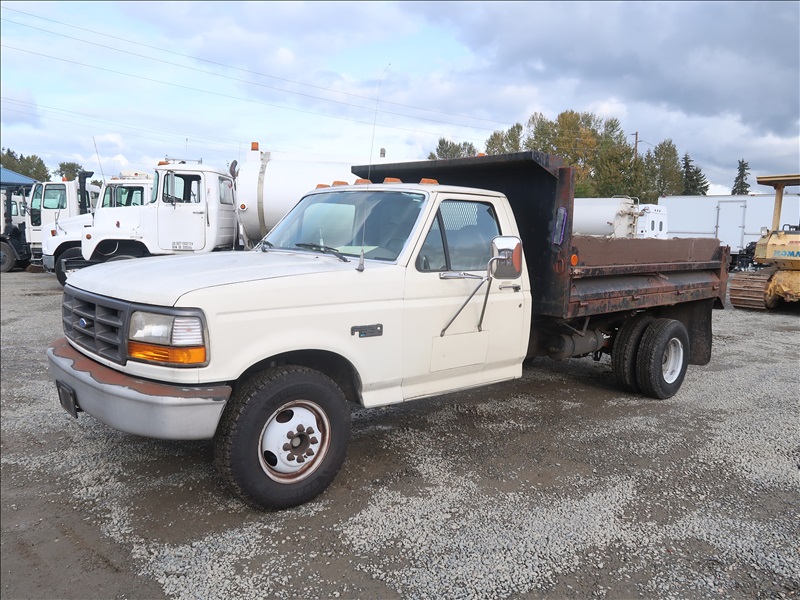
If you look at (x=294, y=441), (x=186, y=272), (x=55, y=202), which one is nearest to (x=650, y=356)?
(x=294, y=441)

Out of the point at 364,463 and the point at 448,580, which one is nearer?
the point at 448,580

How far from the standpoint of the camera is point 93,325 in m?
3.63

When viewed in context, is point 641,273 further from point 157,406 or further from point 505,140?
point 505,140

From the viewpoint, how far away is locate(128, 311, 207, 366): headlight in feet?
10.3

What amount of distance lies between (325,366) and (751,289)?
12.6m

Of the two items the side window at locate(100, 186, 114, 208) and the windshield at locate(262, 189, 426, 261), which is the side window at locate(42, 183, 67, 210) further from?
the windshield at locate(262, 189, 426, 261)

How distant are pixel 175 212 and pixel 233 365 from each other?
31.8ft

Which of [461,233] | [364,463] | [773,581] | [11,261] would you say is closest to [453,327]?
[461,233]

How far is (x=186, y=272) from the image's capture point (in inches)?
139

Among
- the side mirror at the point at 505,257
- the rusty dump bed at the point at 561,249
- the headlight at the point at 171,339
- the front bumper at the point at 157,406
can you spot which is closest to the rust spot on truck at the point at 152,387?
the front bumper at the point at 157,406

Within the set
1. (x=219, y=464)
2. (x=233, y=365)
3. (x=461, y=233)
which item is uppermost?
(x=461, y=233)

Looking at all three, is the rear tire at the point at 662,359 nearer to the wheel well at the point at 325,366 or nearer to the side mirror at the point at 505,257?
the side mirror at the point at 505,257

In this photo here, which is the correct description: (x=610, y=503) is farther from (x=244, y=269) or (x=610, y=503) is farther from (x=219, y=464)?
(x=244, y=269)

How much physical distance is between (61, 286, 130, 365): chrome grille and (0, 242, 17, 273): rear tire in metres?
18.9
